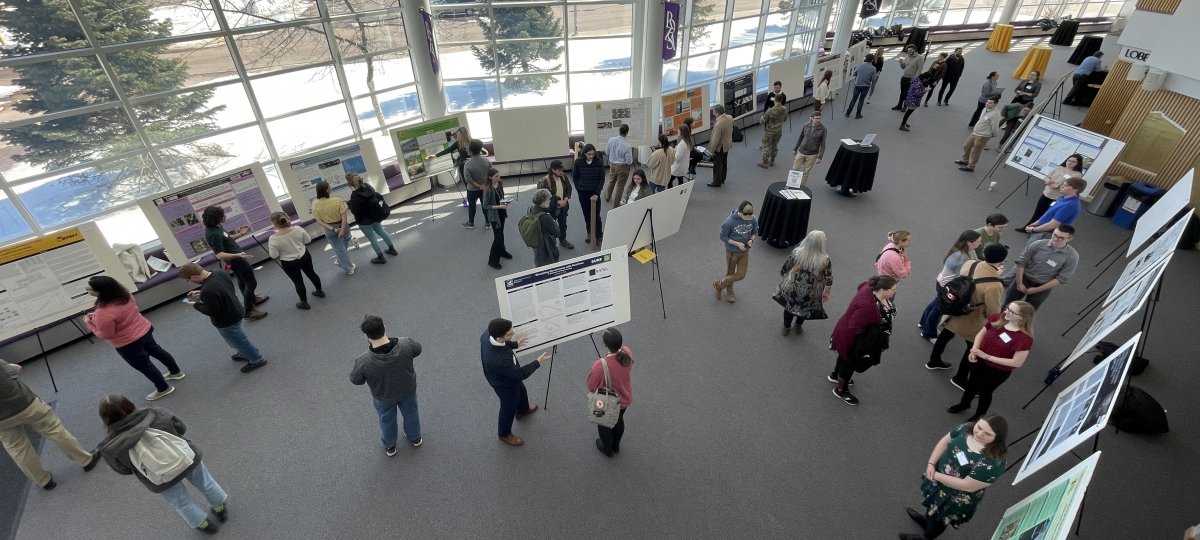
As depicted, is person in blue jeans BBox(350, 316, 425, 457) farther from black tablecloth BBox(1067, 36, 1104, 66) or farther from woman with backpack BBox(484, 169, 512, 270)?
black tablecloth BBox(1067, 36, 1104, 66)

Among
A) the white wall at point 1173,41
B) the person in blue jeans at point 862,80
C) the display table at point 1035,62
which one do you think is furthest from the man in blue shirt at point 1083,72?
the person in blue jeans at point 862,80

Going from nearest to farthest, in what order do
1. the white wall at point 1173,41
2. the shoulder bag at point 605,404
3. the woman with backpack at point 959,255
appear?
the shoulder bag at point 605,404 → the woman with backpack at point 959,255 → the white wall at point 1173,41

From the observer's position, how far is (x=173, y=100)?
237 inches

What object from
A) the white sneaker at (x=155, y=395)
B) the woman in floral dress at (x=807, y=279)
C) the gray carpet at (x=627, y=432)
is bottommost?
the gray carpet at (x=627, y=432)

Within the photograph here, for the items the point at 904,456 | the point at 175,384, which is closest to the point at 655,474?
the point at 904,456

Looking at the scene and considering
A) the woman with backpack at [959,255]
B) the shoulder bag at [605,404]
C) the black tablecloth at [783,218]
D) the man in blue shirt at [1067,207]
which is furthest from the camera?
the black tablecloth at [783,218]

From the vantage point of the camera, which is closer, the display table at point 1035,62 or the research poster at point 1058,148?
the research poster at point 1058,148

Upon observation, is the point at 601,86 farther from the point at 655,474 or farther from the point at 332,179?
the point at 655,474

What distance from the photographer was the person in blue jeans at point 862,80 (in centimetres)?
1133

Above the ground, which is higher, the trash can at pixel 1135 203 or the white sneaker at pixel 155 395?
the trash can at pixel 1135 203

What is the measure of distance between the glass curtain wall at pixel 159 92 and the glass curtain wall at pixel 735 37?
5322mm

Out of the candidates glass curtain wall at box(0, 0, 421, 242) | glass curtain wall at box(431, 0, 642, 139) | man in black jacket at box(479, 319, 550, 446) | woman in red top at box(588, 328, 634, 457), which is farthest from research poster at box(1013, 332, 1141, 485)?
glass curtain wall at box(0, 0, 421, 242)

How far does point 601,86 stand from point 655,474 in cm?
739

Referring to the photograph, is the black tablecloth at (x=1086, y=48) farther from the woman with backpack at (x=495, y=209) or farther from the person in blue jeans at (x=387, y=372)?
the person in blue jeans at (x=387, y=372)
